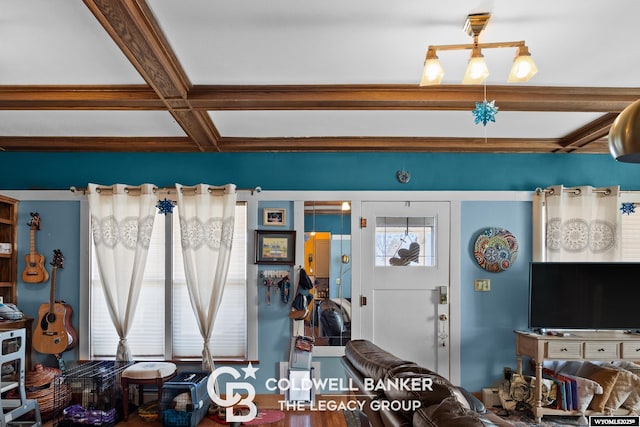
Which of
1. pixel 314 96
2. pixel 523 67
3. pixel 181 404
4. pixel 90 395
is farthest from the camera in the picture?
pixel 90 395

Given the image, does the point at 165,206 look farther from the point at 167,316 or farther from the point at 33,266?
the point at 33,266

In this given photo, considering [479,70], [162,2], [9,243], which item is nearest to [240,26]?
[162,2]

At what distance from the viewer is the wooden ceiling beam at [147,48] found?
2135mm

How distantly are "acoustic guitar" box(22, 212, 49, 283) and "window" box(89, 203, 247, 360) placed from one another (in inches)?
17.3

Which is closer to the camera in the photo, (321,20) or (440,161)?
(321,20)

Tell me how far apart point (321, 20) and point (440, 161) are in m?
2.82

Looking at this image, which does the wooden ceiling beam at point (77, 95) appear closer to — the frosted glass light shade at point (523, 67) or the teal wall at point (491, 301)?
the frosted glass light shade at point (523, 67)

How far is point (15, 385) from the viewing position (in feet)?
12.4

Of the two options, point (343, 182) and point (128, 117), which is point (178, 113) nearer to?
point (128, 117)

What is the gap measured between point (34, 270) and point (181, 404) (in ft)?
6.41

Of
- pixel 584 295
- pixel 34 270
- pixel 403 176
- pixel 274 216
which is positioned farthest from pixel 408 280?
pixel 34 270

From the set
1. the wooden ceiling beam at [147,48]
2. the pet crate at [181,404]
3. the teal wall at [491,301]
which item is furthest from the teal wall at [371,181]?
the wooden ceiling beam at [147,48]

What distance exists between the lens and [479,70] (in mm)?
2375

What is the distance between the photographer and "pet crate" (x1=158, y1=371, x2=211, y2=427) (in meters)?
3.94
